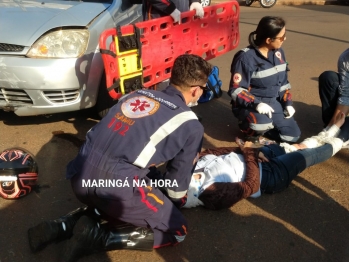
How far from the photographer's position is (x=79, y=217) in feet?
9.96

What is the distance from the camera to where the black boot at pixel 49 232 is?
9.28 ft

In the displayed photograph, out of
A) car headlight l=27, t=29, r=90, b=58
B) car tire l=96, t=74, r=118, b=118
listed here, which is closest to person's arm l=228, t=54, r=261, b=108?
car tire l=96, t=74, r=118, b=118

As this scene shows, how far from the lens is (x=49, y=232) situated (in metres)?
2.84

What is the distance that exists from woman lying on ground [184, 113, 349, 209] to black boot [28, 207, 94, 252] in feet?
3.04

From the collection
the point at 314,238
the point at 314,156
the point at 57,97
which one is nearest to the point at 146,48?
the point at 57,97

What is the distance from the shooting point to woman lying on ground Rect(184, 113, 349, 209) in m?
3.27

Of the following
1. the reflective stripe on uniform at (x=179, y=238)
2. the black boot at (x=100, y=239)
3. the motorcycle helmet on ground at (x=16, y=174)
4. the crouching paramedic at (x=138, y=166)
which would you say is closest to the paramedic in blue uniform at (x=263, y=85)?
the crouching paramedic at (x=138, y=166)

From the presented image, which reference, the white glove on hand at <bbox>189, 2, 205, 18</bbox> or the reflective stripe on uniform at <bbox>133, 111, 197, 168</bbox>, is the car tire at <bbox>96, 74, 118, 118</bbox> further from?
the reflective stripe on uniform at <bbox>133, 111, 197, 168</bbox>

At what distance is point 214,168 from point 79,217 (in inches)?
44.0

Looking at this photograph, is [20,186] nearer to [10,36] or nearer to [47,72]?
[47,72]

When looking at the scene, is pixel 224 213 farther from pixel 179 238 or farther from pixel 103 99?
pixel 103 99

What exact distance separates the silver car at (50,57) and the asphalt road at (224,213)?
438mm

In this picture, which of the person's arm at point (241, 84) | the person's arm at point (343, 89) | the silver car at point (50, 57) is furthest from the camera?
the person's arm at point (343, 89)

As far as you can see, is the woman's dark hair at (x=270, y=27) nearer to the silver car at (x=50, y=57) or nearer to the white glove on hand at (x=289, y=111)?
the white glove on hand at (x=289, y=111)
